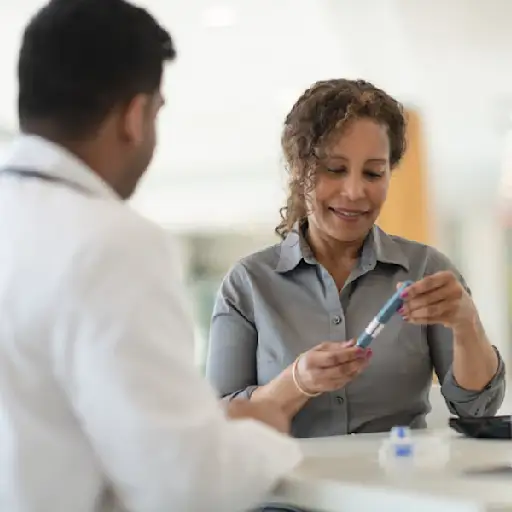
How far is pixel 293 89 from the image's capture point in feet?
14.5

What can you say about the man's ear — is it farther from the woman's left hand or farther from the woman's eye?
the woman's eye

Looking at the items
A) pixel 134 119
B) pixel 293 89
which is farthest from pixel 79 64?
pixel 293 89

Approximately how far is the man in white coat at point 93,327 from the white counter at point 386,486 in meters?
0.05

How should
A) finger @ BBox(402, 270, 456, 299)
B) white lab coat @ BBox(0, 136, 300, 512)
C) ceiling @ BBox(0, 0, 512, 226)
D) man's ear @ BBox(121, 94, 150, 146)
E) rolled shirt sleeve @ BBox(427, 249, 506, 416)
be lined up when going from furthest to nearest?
ceiling @ BBox(0, 0, 512, 226) < rolled shirt sleeve @ BBox(427, 249, 506, 416) < finger @ BBox(402, 270, 456, 299) < man's ear @ BBox(121, 94, 150, 146) < white lab coat @ BBox(0, 136, 300, 512)

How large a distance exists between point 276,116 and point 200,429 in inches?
176

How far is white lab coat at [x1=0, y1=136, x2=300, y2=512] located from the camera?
2.47 ft

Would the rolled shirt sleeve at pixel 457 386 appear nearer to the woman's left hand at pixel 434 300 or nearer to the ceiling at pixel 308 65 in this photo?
the woman's left hand at pixel 434 300

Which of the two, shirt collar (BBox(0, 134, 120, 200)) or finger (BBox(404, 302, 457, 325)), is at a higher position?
shirt collar (BBox(0, 134, 120, 200))

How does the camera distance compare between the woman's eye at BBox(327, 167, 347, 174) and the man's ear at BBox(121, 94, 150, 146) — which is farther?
the woman's eye at BBox(327, 167, 347, 174)

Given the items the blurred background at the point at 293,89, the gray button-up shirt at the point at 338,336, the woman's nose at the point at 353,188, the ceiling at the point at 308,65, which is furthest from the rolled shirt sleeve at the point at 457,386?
the ceiling at the point at 308,65

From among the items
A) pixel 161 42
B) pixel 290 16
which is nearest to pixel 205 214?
pixel 290 16

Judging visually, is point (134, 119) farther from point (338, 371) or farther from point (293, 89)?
point (293, 89)

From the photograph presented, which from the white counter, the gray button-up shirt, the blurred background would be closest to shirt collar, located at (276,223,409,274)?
the gray button-up shirt

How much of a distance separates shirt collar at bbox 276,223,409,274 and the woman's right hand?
0.31 metres
